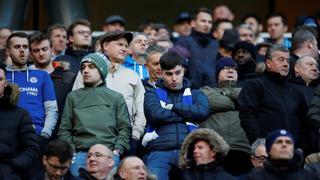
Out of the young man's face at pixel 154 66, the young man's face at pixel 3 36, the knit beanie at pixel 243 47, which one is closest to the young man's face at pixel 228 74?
the young man's face at pixel 154 66

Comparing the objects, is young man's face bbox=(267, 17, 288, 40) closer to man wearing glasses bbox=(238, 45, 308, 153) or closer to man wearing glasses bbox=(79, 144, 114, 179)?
man wearing glasses bbox=(238, 45, 308, 153)

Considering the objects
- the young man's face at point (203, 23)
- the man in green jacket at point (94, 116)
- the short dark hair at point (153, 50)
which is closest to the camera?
the man in green jacket at point (94, 116)

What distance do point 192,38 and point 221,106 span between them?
10.2 feet

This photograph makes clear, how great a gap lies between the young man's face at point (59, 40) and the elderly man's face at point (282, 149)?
454 centimetres

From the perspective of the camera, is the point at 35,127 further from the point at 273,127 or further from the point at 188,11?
the point at 188,11

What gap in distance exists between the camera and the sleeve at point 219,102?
A: 48.8 ft

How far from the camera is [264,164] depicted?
13695 mm

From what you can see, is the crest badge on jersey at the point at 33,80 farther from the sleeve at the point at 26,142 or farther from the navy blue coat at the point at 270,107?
the navy blue coat at the point at 270,107

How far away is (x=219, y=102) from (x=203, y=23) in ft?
11.0

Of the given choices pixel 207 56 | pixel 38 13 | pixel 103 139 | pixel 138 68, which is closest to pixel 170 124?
pixel 103 139

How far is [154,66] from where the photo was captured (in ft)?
50.7

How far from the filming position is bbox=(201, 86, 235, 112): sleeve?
586 inches

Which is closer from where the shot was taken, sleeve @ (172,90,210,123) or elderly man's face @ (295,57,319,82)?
sleeve @ (172,90,210,123)

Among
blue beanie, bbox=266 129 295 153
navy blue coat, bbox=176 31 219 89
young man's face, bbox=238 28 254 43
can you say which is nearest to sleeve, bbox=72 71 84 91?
navy blue coat, bbox=176 31 219 89
